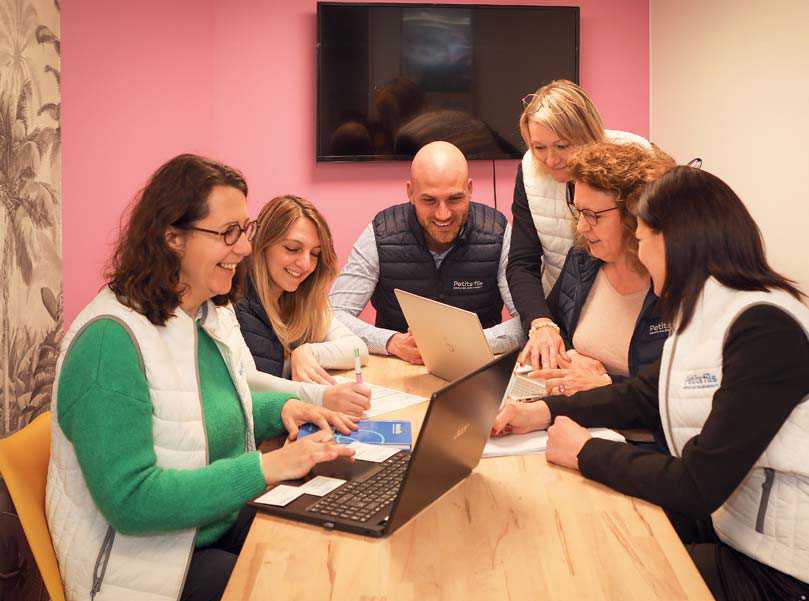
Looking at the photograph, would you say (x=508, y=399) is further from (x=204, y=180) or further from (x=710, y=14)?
(x=710, y=14)

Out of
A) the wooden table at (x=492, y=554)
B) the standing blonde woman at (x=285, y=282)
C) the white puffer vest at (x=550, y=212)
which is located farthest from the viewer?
the white puffer vest at (x=550, y=212)

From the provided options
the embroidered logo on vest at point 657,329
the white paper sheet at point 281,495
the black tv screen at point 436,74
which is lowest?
the white paper sheet at point 281,495

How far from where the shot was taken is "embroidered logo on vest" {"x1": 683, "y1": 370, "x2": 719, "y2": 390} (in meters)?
1.51

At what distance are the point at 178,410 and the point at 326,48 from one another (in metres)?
3.04

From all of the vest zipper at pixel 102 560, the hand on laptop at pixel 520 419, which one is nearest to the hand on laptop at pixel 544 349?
the hand on laptop at pixel 520 419

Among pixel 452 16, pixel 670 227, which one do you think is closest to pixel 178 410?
pixel 670 227

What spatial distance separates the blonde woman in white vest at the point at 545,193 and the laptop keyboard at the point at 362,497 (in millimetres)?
1035

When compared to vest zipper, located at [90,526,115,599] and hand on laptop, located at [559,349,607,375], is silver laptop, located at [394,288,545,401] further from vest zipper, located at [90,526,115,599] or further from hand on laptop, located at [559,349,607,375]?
vest zipper, located at [90,526,115,599]

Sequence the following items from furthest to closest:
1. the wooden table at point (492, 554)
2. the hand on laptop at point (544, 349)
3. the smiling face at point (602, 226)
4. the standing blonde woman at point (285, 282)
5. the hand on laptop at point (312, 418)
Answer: the standing blonde woman at point (285, 282), the hand on laptop at point (544, 349), the smiling face at point (602, 226), the hand on laptop at point (312, 418), the wooden table at point (492, 554)

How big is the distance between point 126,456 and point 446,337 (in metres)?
1.05

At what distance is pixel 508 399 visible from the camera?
1981mm

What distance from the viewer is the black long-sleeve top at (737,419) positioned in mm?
1396

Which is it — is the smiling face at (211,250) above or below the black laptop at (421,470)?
above

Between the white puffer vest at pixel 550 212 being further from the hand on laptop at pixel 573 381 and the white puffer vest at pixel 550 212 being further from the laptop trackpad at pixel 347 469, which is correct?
the laptop trackpad at pixel 347 469
